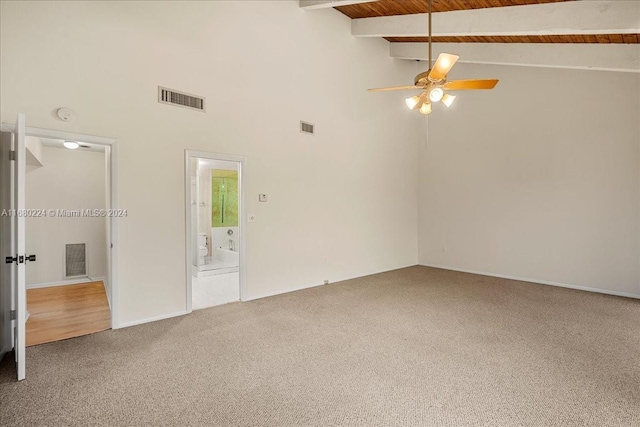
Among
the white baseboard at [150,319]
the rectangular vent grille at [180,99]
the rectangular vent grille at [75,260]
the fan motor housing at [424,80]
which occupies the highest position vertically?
the rectangular vent grille at [180,99]

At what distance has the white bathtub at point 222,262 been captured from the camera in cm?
689

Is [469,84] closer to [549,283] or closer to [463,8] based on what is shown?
[463,8]

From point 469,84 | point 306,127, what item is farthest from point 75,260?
point 469,84

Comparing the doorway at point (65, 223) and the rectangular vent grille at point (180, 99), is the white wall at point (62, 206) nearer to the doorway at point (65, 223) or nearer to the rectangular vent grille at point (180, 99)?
the doorway at point (65, 223)

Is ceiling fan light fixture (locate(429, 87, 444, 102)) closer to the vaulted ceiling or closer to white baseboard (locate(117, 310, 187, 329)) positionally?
the vaulted ceiling

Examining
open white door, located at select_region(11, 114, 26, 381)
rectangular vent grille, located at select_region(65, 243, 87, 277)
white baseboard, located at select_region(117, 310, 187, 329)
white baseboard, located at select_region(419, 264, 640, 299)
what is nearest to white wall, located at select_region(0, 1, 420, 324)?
white baseboard, located at select_region(117, 310, 187, 329)

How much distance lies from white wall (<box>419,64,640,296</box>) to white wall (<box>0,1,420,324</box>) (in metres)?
1.08

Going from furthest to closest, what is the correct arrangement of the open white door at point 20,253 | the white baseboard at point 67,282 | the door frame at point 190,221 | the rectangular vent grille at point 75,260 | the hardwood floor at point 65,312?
the rectangular vent grille at point 75,260 < the white baseboard at point 67,282 < the door frame at point 190,221 < the hardwood floor at point 65,312 < the open white door at point 20,253

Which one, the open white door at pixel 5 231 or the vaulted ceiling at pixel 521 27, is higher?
the vaulted ceiling at pixel 521 27

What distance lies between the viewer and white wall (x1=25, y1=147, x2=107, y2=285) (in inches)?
220

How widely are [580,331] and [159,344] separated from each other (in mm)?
4490

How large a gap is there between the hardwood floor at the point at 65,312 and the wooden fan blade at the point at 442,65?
4403 mm

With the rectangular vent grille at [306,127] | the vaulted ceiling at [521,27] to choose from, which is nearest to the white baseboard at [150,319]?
the rectangular vent grille at [306,127]

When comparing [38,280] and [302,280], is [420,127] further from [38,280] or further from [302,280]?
[38,280]
